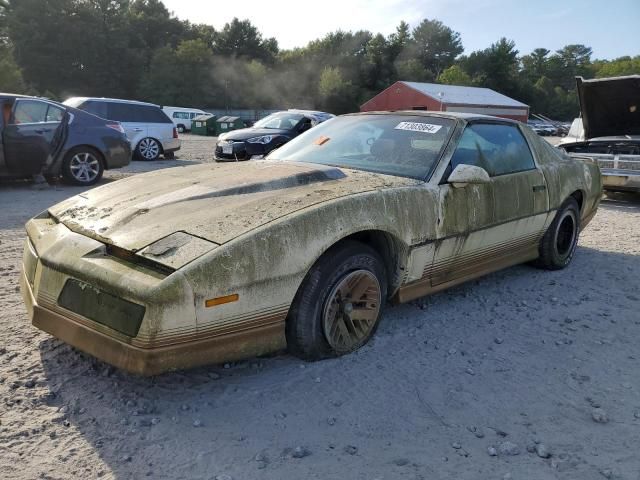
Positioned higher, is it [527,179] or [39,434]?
[527,179]

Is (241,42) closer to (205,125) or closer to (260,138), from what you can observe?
(205,125)

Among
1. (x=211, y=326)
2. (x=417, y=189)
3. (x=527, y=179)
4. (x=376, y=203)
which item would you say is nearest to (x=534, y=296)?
(x=527, y=179)

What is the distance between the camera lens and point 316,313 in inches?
106

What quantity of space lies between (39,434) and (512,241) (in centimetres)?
332

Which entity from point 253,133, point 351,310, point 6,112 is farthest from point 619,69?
point 351,310

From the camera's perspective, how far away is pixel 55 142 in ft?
26.2

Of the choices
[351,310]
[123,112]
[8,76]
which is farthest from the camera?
[8,76]

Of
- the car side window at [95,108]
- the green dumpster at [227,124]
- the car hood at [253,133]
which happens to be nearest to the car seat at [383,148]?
the car hood at [253,133]

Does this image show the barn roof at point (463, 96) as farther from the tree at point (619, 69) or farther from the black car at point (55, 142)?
the tree at point (619, 69)

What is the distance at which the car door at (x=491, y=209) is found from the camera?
3.41 m

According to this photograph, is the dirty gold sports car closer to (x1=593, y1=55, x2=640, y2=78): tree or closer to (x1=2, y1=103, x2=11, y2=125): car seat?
(x1=2, y1=103, x2=11, y2=125): car seat

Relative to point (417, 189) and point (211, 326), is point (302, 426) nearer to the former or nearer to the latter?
point (211, 326)

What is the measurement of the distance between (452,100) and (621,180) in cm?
3106

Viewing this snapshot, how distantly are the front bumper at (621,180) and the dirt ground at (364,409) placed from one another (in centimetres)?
500
